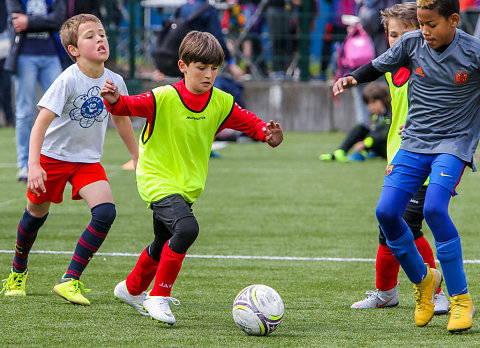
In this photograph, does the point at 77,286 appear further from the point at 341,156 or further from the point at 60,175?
the point at 341,156

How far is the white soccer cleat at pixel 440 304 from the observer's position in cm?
486

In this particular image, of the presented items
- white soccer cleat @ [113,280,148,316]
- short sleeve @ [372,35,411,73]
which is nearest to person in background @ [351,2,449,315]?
short sleeve @ [372,35,411,73]

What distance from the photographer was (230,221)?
25.8 ft

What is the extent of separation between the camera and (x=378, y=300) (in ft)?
16.4

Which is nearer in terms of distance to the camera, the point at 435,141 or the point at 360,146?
the point at 435,141

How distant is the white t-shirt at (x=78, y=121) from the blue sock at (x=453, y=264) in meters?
2.01

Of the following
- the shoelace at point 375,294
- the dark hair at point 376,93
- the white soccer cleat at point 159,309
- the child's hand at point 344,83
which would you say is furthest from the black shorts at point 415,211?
the dark hair at point 376,93

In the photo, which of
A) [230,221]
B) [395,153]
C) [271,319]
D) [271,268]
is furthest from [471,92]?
[230,221]

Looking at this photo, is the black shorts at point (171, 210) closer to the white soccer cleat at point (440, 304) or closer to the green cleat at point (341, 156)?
the white soccer cleat at point (440, 304)

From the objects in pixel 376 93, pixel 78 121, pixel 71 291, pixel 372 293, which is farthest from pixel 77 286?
pixel 376 93

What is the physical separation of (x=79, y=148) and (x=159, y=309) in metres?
1.24

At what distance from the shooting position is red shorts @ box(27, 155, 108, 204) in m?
5.14

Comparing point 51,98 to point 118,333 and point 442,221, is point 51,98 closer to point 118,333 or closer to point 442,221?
point 118,333

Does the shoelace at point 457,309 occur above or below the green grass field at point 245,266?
above
